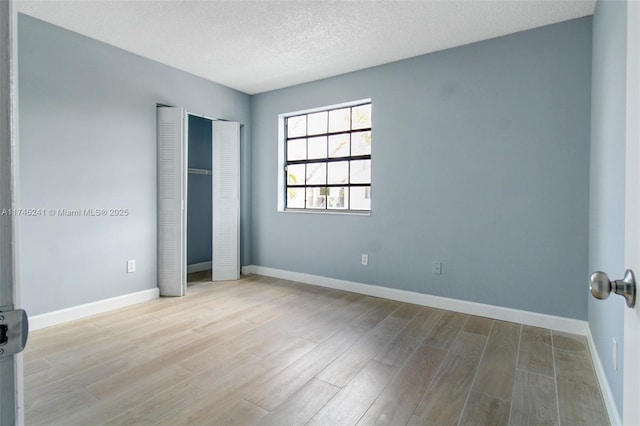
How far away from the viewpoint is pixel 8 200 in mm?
444

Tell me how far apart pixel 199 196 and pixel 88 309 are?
243 cm

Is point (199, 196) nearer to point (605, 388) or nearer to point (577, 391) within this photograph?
point (577, 391)

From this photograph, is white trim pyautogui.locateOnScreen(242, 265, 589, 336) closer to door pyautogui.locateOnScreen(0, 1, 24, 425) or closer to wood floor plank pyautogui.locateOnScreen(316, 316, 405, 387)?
wood floor plank pyautogui.locateOnScreen(316, 316, 405, 387)

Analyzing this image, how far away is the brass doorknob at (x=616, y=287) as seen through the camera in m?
0.68

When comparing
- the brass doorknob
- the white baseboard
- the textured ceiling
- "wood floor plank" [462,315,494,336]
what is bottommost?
"wood floor plank" [462,315,494,336]

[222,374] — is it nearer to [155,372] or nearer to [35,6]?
[155,372]

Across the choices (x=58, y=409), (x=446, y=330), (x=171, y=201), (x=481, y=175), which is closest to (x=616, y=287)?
(x=446, y=330)


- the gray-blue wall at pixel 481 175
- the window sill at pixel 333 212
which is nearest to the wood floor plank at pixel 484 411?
the gray-blue wall at pixel 481 175

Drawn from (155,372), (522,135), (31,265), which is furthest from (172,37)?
(522,135)

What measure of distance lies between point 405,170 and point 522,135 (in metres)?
1.11

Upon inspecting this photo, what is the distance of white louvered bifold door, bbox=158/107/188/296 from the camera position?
371 cm

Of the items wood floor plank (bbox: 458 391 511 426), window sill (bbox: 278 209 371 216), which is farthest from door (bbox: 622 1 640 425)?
window sill (bbox: 278 209 371 216)

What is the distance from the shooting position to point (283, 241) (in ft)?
15.0

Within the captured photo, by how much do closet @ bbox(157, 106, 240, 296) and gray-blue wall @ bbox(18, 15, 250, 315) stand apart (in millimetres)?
121
